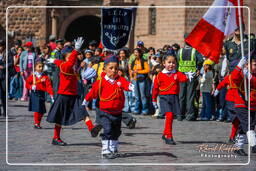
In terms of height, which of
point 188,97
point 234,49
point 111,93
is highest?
point 234,49

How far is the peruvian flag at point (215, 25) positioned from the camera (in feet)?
36.9

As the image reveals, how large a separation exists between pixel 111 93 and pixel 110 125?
0.47 meters

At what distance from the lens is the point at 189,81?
56.8 feet

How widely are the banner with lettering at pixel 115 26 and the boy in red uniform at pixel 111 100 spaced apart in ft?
12.5

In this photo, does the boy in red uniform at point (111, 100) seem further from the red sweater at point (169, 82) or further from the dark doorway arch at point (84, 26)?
the dark doorway arch at point (84, 26)

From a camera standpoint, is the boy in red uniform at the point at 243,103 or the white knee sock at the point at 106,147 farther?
the boy in red uniform at the point at 243,103

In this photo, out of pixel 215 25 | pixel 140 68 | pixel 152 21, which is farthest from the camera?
pixel 152 21

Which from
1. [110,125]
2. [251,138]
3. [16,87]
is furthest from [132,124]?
[16,87]

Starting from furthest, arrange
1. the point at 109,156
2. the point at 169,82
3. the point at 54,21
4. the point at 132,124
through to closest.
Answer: the point at 54,21 < the point at 169,82 < the point at 132,124 < the point at 109,156

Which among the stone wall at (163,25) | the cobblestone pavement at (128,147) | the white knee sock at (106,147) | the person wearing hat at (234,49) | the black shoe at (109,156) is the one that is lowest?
the cobblestone pavement at (128,147)

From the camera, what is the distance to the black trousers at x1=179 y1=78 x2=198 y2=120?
1724cm

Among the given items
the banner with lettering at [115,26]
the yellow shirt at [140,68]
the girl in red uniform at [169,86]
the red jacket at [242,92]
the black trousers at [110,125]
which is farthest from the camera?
the yellow shirt at [140,68]

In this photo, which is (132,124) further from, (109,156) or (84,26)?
(84,26)

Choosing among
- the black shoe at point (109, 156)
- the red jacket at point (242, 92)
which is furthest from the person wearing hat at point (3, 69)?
the red jacket at point (242, 92)
